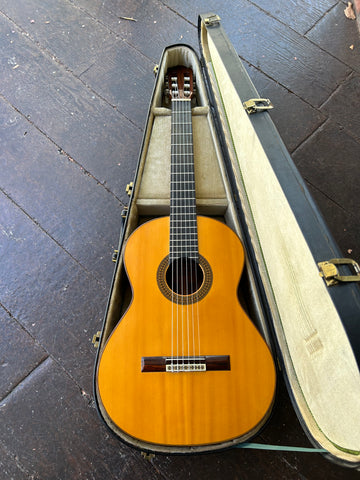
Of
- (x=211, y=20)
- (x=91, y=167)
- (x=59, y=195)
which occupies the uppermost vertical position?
(x=211, y=20)

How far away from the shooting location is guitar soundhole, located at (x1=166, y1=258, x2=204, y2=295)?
1.14 m

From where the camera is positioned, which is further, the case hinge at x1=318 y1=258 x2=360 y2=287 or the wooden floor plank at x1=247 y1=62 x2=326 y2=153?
the wooden floor plank at x1=247 y1=62 x2=326 y2=153

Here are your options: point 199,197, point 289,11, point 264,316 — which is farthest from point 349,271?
point 289,11

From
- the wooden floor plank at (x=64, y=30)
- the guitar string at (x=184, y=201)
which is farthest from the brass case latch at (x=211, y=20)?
the wooden floor plank at (x=64, y=30)

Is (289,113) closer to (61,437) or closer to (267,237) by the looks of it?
(267,237)

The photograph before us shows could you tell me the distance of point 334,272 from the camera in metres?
0.77

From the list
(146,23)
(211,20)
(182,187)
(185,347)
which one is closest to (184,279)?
(185,347)

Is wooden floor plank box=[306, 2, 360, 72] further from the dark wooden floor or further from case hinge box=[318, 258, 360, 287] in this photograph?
case hinge box=[318, 258, 360, 287]

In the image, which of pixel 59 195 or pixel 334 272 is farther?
pixel 59 195

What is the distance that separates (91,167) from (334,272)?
1.26 metres

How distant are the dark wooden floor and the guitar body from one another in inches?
7.7

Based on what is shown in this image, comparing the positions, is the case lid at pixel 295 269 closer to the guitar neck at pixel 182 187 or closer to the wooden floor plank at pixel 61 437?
the guitar neck at pixel 182 187

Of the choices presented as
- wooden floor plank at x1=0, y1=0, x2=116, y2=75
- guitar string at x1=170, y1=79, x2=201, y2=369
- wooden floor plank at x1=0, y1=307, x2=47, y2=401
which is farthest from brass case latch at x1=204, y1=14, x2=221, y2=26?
wooden floor plank at x1=0, y1=307, x2=47, y2=401

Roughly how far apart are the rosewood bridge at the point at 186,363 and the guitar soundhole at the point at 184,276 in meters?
0.22
